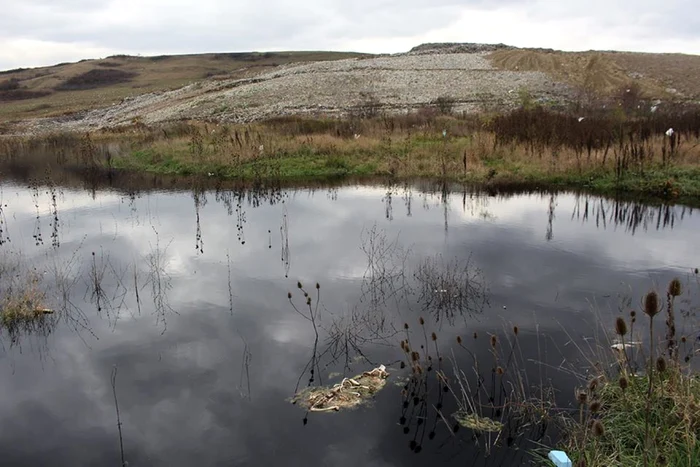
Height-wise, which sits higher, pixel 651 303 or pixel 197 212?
pixel 651 303

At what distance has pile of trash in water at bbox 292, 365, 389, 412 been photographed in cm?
509

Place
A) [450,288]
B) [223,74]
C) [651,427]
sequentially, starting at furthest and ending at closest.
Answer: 1. [223,74]
2. [450,288]
3. [651,427]

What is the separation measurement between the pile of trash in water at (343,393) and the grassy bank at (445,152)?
9582 millimetres

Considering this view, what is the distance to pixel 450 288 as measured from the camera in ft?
24.4

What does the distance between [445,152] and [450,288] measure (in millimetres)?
9264

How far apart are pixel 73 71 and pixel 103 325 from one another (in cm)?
8367

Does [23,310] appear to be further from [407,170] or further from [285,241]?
[407,170]

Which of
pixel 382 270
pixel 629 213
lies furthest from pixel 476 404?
pixel 629 213

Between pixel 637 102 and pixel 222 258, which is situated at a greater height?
pixel 637 102

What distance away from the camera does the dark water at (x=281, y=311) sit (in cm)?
474

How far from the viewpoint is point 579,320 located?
653 cm

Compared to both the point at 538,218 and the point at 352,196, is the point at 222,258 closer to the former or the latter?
the point at 352,196

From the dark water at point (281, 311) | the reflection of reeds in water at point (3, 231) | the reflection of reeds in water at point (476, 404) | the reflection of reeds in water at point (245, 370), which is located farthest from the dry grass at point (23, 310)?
the reflection of reeds in water at point (476, 404)

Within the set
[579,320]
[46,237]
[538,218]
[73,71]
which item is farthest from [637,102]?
[73,71]
